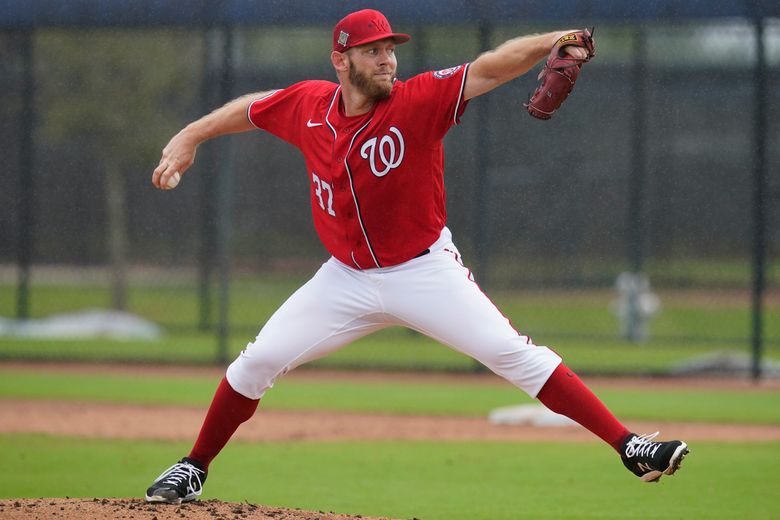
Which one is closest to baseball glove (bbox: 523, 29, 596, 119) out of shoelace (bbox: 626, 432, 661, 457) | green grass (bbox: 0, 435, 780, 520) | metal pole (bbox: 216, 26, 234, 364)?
shoelace (bbox: 626, 432, 661, 457)

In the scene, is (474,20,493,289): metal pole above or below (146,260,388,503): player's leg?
above

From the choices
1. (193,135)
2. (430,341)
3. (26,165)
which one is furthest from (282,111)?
(430,341)

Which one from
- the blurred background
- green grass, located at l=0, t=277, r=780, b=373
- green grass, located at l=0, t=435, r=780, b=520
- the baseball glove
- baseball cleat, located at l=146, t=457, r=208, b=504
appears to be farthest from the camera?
green grass, located at l=0, t=277, r=780, b=373

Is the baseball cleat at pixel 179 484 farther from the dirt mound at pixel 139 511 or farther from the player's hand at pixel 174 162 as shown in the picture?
the player's hand at pixel 174 162

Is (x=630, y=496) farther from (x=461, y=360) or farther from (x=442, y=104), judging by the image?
(x=461, y=360)

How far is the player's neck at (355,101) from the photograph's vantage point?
4430 millimetres

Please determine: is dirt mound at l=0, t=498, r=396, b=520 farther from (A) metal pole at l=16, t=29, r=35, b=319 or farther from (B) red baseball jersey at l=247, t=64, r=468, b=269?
(A) metal pole at l=16, t=29, r=35, b=319

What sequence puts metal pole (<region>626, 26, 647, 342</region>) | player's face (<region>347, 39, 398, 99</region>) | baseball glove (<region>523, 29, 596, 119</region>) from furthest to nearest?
metal pole (<region>626, 26, 647, 342</region>) → player's face (<region>347, 39, 398, 99</region>) → baseball glove (<region>523, 29, 596, 119</region>)

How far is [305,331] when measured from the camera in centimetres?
450

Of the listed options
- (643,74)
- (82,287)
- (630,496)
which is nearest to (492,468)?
(630,496)

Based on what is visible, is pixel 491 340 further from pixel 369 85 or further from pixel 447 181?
pixel 447 181

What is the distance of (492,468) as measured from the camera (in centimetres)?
630

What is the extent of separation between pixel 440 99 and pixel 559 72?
480 mm

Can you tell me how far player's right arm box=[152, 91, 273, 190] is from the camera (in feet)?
15.0
